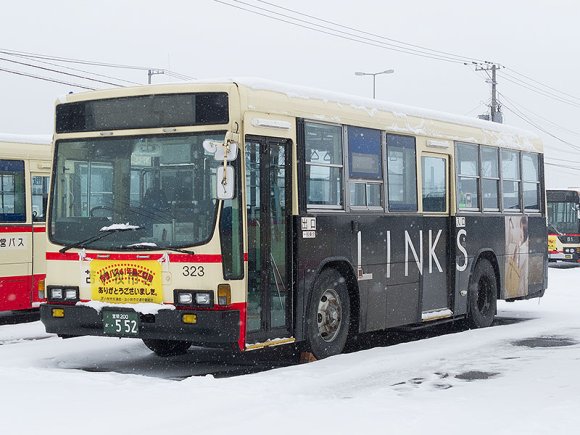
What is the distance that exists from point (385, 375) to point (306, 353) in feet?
5.05

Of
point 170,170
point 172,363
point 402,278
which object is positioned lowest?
point 172,363

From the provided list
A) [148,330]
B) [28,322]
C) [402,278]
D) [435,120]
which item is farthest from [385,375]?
[28,322]

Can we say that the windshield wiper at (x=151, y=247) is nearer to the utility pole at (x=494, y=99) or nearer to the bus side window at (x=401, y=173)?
the bus side window at (x=401, y=173)

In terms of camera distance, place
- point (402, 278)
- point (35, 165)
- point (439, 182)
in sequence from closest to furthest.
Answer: point (402, 278), point (439, 182), point (35, 165)

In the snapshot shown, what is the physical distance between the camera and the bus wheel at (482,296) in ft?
54.5

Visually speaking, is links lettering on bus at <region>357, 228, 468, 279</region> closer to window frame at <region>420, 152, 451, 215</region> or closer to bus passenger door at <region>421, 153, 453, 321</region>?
bus passenger door at <region>421, 153, 453, 321</region>

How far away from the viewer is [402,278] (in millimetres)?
14484

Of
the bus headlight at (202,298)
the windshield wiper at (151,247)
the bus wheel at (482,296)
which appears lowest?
the bus wheel at (482,296)

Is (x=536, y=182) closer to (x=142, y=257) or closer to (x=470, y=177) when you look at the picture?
(x=470, y=177)

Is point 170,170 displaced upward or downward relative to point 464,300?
upward

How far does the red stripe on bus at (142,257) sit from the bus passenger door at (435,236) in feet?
15.7

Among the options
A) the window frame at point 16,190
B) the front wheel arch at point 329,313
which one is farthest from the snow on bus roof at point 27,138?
the front wheel arch at point 329,313

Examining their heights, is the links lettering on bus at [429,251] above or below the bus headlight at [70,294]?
above

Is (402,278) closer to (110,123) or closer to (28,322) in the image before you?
(110,123)
